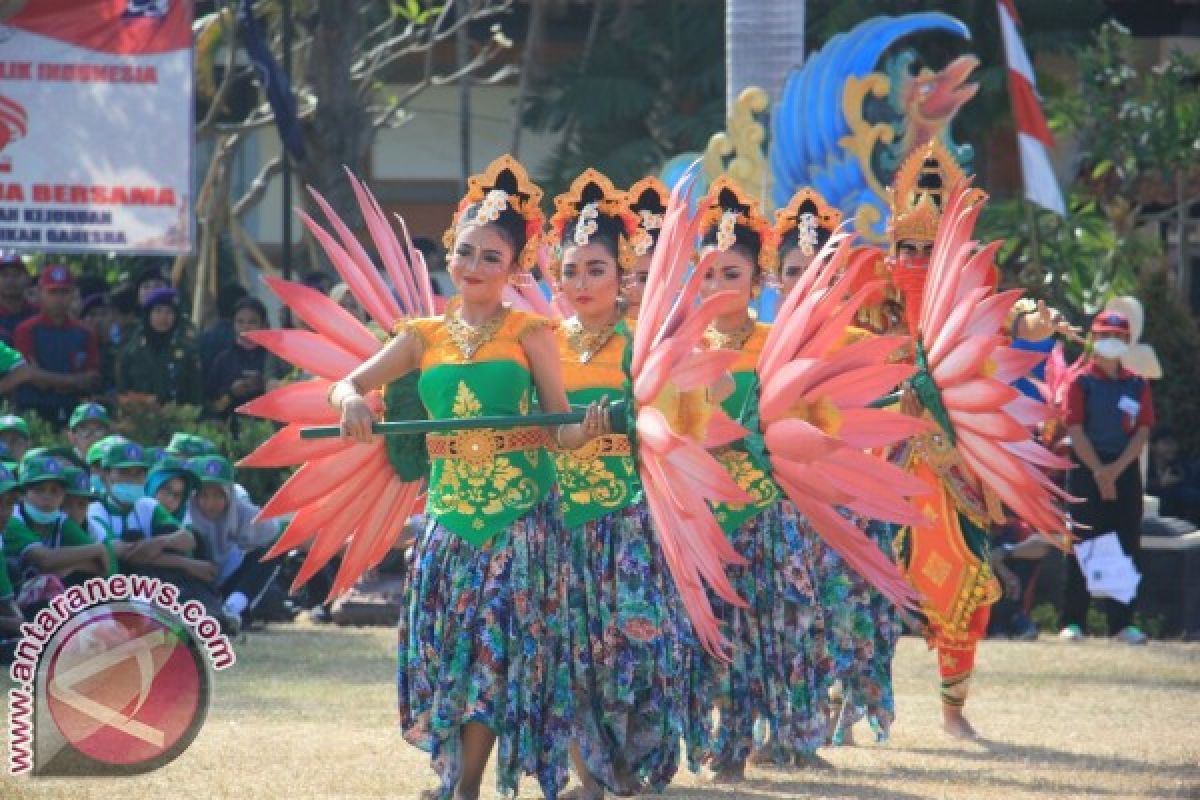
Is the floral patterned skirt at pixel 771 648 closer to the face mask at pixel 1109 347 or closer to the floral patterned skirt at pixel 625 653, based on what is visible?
the floral patterned skirt at pixel 625 653

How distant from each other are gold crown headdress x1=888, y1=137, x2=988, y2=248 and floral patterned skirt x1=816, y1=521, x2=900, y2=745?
1112 mm

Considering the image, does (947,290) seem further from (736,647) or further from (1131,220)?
(1131,220)

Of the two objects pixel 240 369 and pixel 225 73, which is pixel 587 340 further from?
pixel 225 73

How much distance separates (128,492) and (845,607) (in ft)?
14.0

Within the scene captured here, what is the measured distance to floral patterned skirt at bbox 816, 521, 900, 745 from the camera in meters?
9.05

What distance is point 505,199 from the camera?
24.3 ft

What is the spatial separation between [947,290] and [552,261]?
49.3 inches

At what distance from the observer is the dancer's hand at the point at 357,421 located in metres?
7.07

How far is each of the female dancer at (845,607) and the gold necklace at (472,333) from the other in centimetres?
192

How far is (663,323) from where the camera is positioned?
22.9 ft

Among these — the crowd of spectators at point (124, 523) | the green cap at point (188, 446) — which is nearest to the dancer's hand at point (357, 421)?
the crowd of spectators at point (124, 523)

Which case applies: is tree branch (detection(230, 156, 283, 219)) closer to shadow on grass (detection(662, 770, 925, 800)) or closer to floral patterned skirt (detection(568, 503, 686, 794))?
shadow on grass (detection(662, 770, 925, 800))

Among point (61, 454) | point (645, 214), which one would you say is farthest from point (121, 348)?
point (645, 214)

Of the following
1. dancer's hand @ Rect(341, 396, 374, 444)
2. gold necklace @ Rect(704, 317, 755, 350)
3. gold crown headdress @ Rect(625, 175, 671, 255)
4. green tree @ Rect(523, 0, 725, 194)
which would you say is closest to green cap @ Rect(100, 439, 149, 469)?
gold necklace @ Rect(704, 317, 755, 350)
